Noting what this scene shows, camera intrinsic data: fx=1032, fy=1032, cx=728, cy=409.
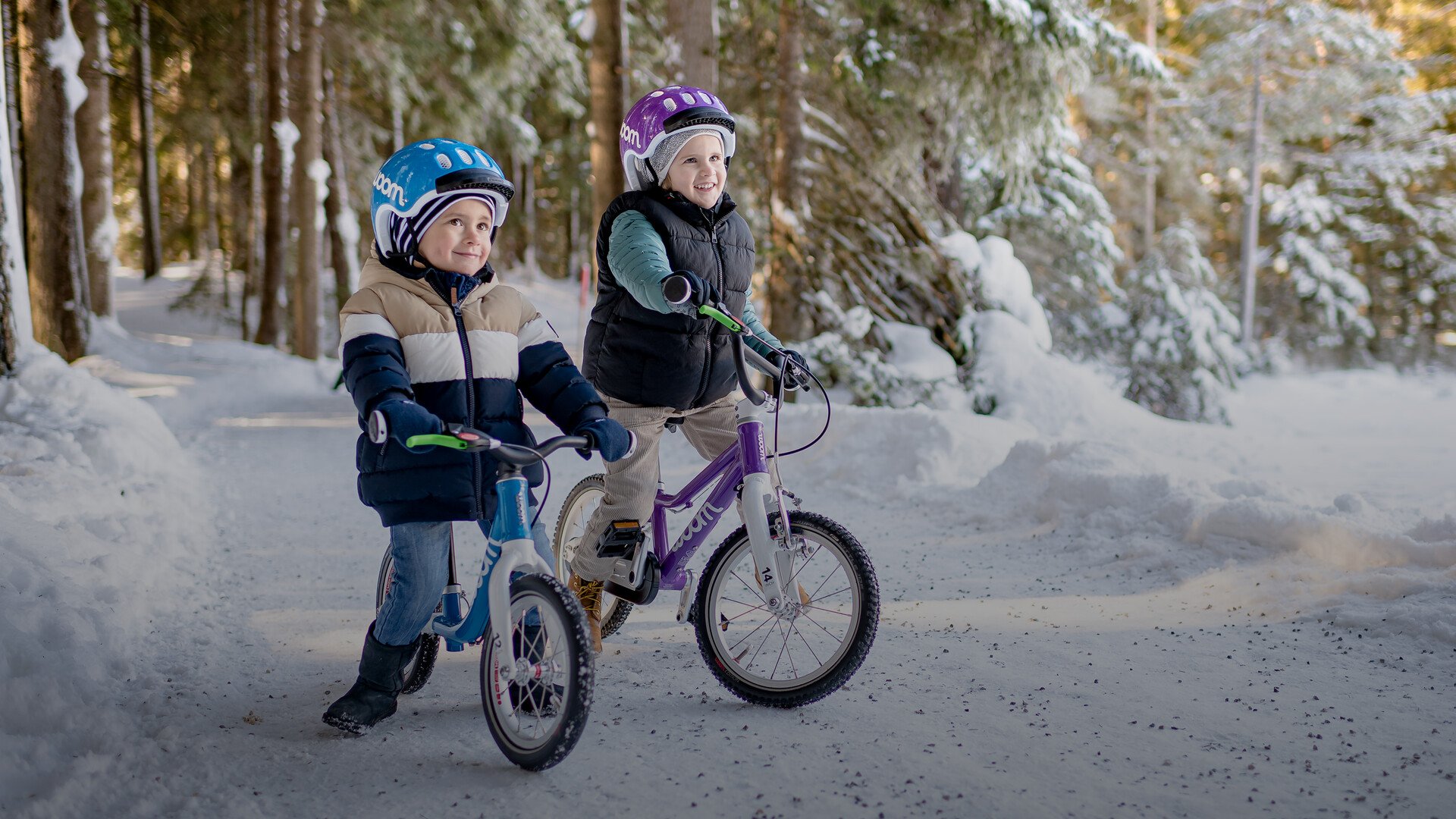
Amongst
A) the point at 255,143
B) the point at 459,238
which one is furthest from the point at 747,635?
the point at 255,143

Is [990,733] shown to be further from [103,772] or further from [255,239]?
[255,239]

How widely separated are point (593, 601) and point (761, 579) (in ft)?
2.70

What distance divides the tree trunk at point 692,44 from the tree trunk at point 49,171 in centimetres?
611

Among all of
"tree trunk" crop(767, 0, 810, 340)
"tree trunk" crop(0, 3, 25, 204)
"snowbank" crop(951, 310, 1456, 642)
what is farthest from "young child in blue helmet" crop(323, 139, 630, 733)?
"tree trunk" crop(0, 3, 25, 204)

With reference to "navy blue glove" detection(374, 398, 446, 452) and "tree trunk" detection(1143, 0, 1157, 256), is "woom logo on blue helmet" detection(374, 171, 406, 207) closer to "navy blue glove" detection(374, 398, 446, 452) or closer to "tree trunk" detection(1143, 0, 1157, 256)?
"navy blue glove" detection(374, 398, 446, 452)

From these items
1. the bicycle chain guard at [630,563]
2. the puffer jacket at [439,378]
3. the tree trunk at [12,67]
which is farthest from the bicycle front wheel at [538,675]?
the tree trunk at [12,67]

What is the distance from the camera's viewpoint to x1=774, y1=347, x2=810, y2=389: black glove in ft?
11.2

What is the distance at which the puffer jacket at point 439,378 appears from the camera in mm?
3004

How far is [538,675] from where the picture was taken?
2.93 m

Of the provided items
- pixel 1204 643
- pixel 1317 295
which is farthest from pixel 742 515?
pixel 1317 295

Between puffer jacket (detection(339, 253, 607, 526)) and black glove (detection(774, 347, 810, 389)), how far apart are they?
2.03 ft

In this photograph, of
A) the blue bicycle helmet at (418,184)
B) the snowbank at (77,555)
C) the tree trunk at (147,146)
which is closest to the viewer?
the snowbank at (77,555)

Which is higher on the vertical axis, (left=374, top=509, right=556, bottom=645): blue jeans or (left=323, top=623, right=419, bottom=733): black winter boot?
(left=374, top=509, right=556, bottom=645): blue jeans

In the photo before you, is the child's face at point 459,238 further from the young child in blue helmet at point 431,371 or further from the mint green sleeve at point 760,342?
the mint green sleeve at point 760,342
